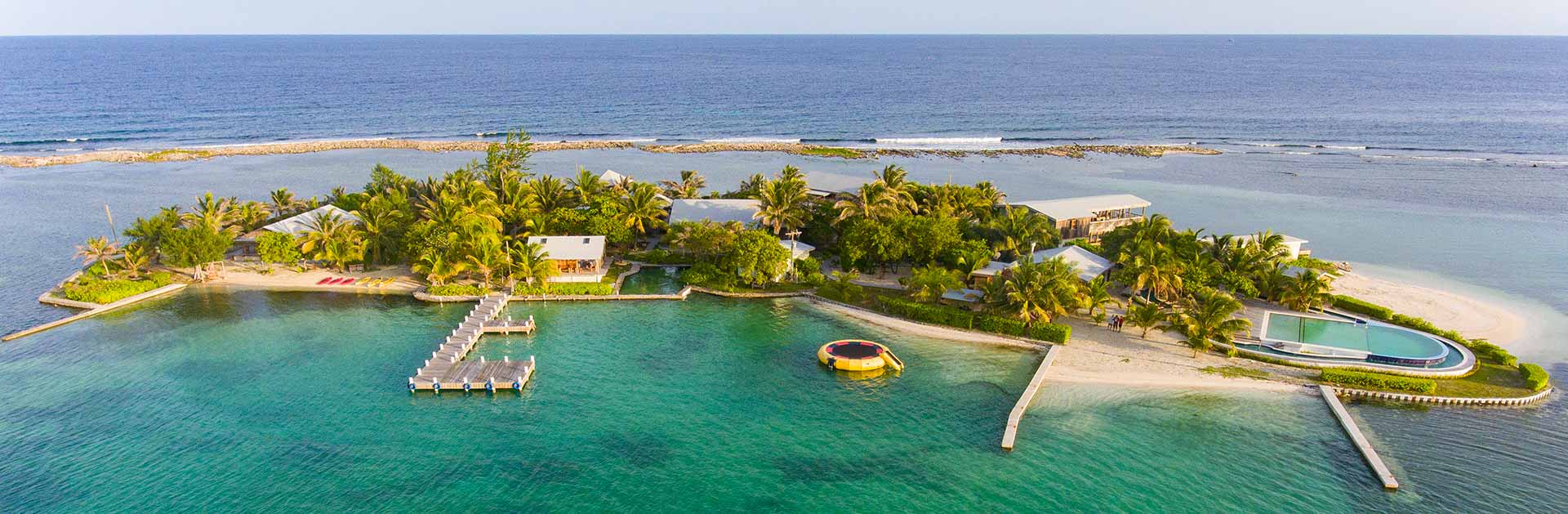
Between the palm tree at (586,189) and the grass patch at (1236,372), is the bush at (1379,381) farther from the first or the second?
the palm tree at (586,189)

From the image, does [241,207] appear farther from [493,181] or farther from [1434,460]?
[1434,460]

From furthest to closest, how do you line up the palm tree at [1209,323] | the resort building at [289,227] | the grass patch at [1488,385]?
the resort building at [289,227], the palm tree at [1209,323], the grass patch at [1488,385]

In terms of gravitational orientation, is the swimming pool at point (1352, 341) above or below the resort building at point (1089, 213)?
below

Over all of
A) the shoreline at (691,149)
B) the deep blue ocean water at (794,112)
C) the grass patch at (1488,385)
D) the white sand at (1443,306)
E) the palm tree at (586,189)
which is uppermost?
the deep blue ocean water at (794,112)

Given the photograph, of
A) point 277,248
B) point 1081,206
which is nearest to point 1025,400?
point 1081,206

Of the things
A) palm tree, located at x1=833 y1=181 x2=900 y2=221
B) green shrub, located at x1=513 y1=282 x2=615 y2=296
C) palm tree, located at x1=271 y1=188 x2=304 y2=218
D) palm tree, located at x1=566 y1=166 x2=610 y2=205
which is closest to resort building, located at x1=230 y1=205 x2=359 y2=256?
palm tree, located at x1=271 y1=188 x2=304 y2=218

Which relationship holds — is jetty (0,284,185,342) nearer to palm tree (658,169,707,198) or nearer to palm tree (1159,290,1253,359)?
palm tree (658,169,707,198)

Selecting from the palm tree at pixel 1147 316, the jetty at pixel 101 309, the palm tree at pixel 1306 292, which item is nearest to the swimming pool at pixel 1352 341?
the palm tree at pixel 1306 292

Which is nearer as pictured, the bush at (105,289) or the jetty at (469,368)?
the jetty at (469,368)

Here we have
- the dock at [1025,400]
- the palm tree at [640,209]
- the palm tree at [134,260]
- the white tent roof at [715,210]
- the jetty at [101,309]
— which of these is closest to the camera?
the dock at [1025,400]
